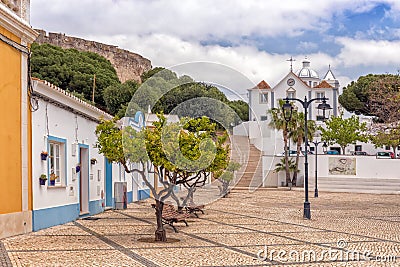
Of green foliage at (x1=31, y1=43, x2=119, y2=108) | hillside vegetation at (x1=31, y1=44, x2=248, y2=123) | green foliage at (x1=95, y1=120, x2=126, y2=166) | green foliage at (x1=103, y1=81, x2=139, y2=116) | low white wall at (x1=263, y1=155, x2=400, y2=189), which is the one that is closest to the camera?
green foliage at (x1=95, y1=120, x2=126, y2=166)

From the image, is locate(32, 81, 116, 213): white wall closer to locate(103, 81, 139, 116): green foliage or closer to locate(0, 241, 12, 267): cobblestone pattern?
locate(0, 241, 12, 267): cobblestone pattern

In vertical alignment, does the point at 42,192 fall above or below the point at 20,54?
below

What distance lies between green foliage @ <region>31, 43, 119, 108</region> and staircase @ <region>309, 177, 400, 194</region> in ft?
65.6

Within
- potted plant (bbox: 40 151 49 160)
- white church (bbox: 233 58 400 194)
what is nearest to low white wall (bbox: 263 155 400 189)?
white church (bbox: 233 58 400 194)

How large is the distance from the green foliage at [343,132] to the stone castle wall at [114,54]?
3284cm

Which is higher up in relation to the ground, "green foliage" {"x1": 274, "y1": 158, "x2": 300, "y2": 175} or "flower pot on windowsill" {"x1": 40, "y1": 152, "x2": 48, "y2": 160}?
"flower pot on windowsill" {"x1": 40, "y1": 152, "x2": 48, "y2": 160}

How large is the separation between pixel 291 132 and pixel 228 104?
23071 millimetres

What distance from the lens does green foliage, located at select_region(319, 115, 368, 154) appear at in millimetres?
48906

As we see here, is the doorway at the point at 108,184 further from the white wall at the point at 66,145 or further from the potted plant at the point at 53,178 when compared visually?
the potted plant at the point at 53,178

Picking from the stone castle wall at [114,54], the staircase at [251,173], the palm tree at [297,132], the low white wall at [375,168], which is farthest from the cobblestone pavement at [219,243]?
the stone castle wall at [114,54]

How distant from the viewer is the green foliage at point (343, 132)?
4891 centimetres

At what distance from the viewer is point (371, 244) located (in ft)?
38.8

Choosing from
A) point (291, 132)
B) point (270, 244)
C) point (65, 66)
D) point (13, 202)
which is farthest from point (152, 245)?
point (65, 66)

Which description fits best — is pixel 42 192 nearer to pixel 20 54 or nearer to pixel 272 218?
pixel 20 54
